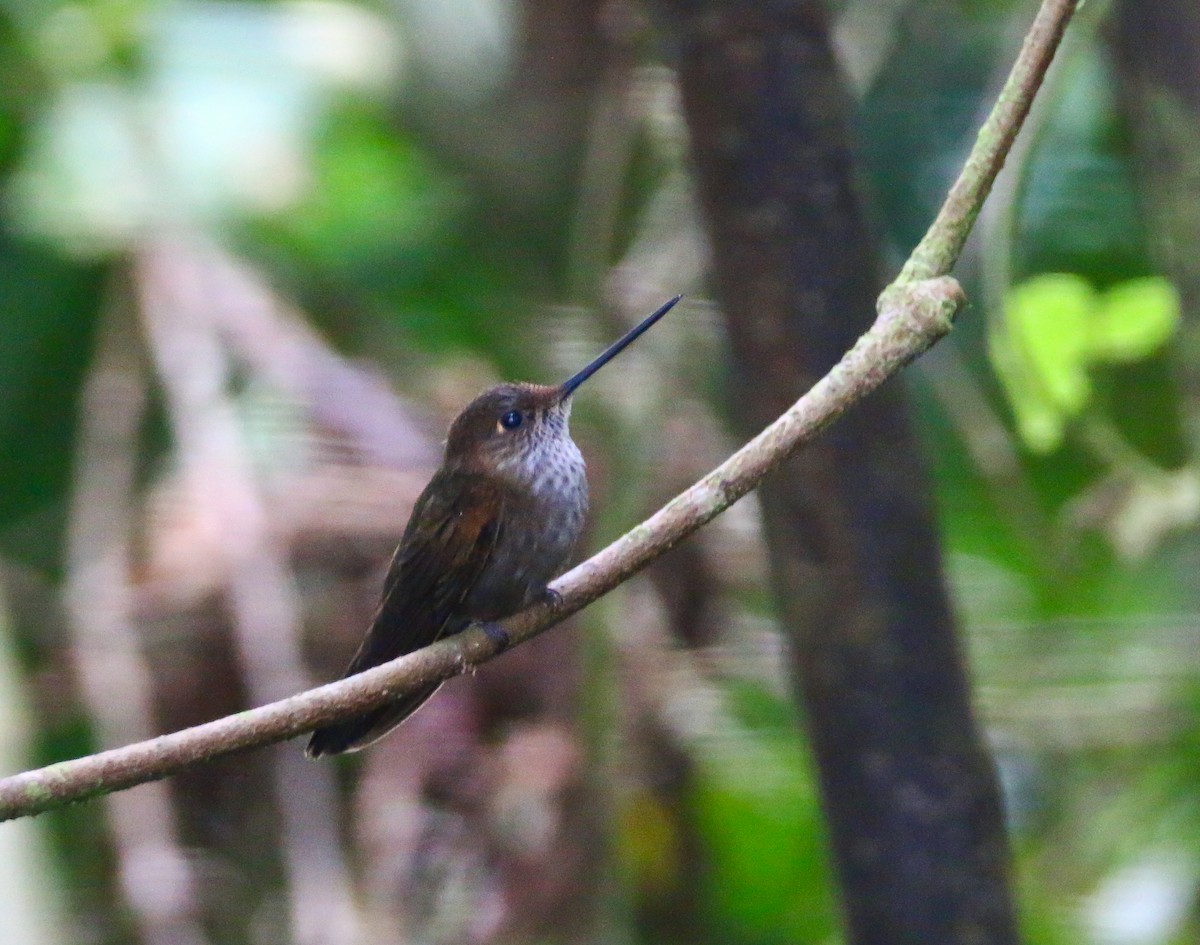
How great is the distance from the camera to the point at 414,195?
3740 mm

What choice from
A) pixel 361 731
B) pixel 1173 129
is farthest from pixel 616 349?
pixel 1173 129

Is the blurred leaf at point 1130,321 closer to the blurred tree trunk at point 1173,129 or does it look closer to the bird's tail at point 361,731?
the blurred tree trunk at point 1173,129

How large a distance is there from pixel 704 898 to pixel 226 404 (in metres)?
1.49

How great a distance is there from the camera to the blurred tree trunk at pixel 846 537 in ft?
7.38

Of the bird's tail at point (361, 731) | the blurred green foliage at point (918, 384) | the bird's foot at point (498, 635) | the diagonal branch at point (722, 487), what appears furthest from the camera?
the blurred green foliage at point (918, 384)

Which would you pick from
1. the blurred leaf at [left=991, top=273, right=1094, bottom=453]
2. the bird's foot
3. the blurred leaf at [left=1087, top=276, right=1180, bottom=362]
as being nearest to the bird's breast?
the bird's foot

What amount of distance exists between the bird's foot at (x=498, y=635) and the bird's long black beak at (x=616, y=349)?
432 millimetres

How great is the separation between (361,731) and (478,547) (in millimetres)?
336

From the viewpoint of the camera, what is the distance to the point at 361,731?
2045 mm

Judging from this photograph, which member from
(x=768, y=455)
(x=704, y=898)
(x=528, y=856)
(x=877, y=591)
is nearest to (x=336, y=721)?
(x=768, y=455)

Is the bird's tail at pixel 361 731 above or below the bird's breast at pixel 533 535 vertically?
below

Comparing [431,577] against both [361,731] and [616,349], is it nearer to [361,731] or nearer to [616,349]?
[361,731]

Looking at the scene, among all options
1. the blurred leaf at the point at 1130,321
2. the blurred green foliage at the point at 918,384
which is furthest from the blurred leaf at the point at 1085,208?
the blurred leaf at the point at 1130,321

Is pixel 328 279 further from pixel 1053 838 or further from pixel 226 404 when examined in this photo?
pixel 1053 838
